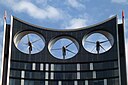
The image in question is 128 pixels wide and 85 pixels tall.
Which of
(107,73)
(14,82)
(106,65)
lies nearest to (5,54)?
(14,82)

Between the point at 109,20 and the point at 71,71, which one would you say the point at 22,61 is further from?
the point at 109,20

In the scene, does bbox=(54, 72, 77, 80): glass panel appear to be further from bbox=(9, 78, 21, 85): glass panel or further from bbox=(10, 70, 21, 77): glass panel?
bbox=(9, 78, 21, 85): glass panel

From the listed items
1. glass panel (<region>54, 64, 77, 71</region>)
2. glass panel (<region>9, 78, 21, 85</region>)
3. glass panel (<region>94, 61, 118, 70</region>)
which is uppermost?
glass panel (<region>94, 61, 118, 70</region>)

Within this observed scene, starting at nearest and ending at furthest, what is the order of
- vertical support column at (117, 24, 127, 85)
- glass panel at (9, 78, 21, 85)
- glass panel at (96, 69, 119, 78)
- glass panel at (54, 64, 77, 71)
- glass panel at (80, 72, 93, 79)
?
vertical support column at (117, 24, 127, 85) < glass panel at (96, 69, 119, 78) < glass panel at (9, 78, 21, 85) < glass panel at (80, 72, 93, 79) < glass panel at (54, 64, 77, 71)

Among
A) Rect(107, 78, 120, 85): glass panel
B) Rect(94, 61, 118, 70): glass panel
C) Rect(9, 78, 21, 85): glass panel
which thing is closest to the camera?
Rect(107, 78, 120, 85): glass panel

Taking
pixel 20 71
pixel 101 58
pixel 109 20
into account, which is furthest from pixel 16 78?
pixel 109 20

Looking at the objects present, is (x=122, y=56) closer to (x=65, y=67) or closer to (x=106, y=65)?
(x=106, y=65)

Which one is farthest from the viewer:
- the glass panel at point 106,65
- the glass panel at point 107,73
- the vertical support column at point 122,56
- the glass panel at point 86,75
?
the glass panel at point 86,75

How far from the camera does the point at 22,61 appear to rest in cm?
6994

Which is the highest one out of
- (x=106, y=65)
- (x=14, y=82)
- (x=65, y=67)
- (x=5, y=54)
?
(x=5, y=54)

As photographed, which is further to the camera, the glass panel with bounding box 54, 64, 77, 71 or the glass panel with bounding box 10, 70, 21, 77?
the glass panel with bounding box 54, 64, 77, 71

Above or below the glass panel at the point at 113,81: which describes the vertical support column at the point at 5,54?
above

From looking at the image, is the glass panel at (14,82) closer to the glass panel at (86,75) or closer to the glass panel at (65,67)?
the glass panel at (65,67)

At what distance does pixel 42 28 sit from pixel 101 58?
13.5 meters
